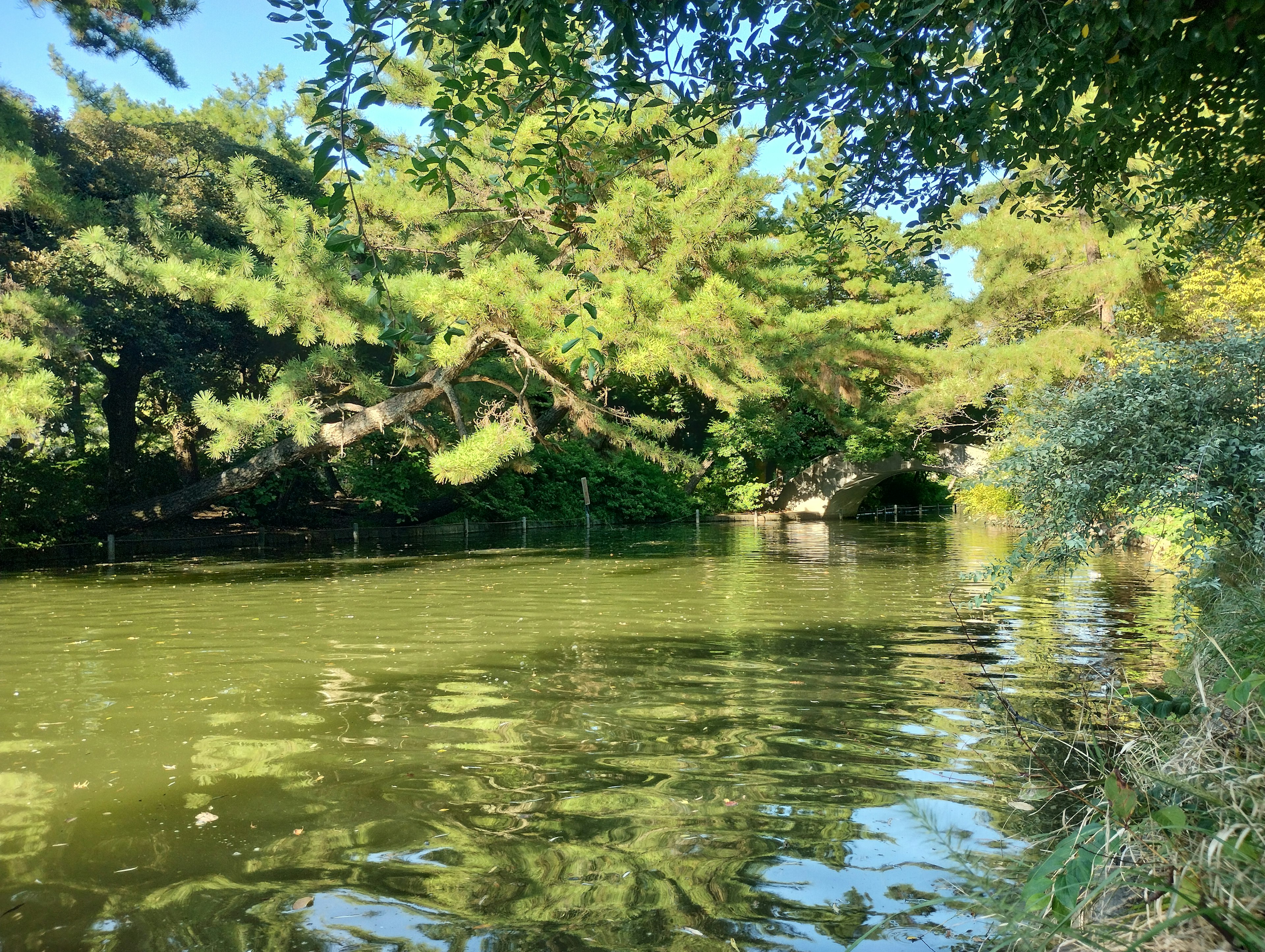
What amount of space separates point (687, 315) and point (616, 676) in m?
9.67

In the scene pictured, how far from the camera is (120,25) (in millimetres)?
14680

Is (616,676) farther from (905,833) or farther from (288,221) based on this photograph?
(288,221)

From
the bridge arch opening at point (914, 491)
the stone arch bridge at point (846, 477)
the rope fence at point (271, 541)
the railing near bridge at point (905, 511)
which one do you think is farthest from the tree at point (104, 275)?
the bridge arch opening at point (914, 491)

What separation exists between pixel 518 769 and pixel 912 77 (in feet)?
12.2

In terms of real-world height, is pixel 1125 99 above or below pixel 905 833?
above

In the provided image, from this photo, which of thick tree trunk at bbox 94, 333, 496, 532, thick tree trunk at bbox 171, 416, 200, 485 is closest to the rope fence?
thick tree trunk at bbox 94, 333, 496, 532

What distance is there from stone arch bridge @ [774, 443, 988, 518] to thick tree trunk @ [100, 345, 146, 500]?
67.9 ft

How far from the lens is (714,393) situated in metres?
16.6

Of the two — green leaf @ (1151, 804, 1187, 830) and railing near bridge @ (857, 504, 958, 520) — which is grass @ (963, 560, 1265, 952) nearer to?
green leaf @ (1151, 804, 1187, 830)

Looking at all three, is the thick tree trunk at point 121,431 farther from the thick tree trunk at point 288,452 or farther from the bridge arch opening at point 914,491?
the bridge arch opening at point 914,491

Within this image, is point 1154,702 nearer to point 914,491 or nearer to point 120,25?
point 120,25

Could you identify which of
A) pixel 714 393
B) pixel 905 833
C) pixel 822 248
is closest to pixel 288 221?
pixel 714 393

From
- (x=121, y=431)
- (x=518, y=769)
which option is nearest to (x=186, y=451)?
(x=121, y=431)

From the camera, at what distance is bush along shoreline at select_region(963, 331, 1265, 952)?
6.12 feet
